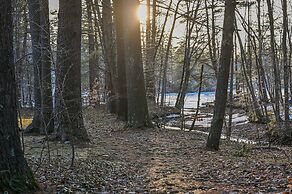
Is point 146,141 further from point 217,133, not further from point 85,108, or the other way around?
point 85,108

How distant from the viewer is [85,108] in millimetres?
23969

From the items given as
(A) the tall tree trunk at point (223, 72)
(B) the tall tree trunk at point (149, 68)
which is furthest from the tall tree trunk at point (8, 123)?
(B) the tall tree trunk at point (149, 68)

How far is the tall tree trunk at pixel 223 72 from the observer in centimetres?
952

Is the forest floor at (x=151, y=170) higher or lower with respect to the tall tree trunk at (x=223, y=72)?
lower

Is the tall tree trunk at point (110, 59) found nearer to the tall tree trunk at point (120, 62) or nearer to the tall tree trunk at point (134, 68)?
the tall tree trunk at point (120, 62)

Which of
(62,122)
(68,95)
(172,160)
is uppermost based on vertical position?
(68,95)

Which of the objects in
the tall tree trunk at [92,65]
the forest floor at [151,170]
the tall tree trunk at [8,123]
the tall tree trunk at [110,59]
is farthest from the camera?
the tall tree trunk at [92,65]

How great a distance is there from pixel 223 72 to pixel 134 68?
186 inches

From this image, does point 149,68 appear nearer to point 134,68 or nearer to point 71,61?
point 134,68

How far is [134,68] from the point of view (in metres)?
13.9

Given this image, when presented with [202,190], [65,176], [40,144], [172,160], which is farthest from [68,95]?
[202,190]

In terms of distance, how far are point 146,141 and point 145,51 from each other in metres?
11.8

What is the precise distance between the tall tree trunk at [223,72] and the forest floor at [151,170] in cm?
54

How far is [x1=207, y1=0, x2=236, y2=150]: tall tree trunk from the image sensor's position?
952 centimetres
